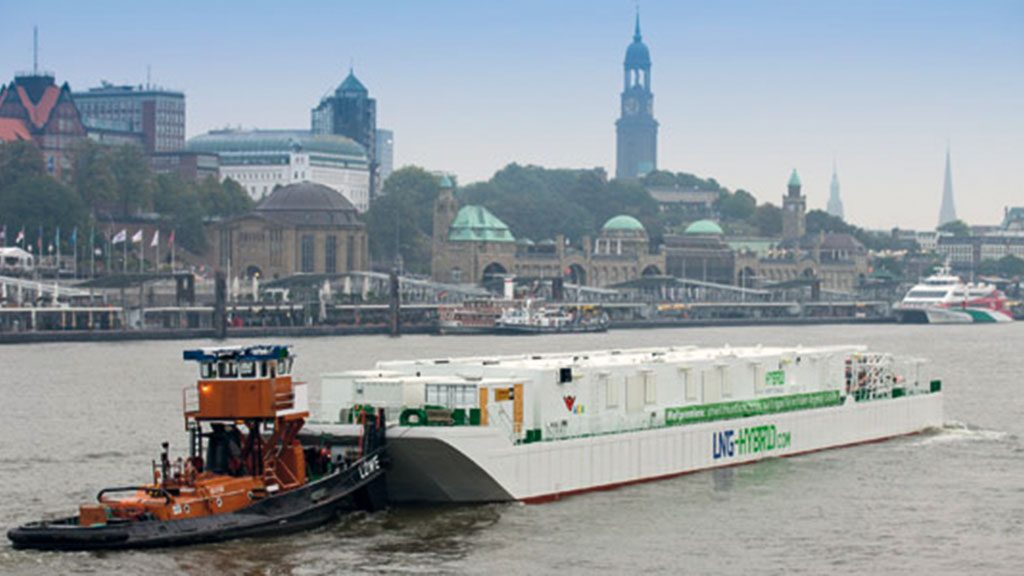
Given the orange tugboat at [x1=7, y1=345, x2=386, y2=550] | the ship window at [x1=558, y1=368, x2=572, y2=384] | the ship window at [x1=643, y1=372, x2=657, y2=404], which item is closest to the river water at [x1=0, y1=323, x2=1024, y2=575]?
the orange tugboat at [x1=7, y1=345, x2=386, y2=550]

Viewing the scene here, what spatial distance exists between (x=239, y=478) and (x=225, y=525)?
1.84 m

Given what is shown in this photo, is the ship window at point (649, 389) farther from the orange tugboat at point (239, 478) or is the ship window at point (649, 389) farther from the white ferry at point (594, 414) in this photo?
the orange tugboat at point (239, 478)

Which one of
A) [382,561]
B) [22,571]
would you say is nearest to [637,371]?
[382,561]

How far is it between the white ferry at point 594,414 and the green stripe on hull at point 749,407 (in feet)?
Result: 0.15

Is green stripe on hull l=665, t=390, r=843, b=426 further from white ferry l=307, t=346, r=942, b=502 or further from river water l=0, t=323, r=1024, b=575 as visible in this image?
river water l=0, t=323, r=1024, b=575

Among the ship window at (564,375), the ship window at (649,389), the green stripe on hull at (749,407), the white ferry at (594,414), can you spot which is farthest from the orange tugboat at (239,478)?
the green stripe on hull at (749,407)

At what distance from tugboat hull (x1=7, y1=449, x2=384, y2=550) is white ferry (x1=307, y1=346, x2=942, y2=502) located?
2.19 metres

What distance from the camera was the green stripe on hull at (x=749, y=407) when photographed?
58656 mm

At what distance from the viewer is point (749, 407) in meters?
61.8

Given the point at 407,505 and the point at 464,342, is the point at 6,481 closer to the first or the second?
the point at 407,505

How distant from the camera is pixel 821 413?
64750mm

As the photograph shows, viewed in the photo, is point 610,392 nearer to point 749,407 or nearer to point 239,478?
point 749,407

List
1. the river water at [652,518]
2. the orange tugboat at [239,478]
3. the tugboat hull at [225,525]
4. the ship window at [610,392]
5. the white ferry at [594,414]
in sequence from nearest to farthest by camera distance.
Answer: the tugboat hull at [225,525] < the orange tugboat at [239,478] < the river water at [652,518] < the white ferry at [594,414] < the ship window at [610,392]

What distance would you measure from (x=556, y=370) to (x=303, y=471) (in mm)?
8649
